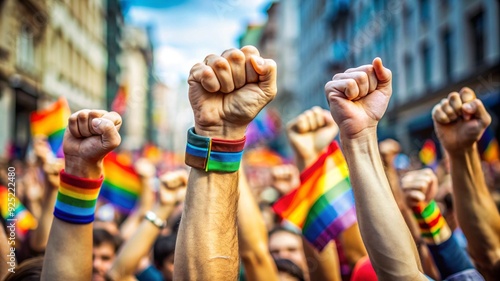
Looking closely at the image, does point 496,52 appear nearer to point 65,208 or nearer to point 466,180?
point 466,180

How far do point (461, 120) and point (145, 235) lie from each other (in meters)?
1.61

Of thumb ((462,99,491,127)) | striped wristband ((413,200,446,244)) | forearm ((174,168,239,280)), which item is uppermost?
thumb ((462,99,491,127))

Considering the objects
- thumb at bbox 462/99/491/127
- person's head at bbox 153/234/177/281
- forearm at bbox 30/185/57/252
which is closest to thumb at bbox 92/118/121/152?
forearm at bbox 30/185/57/252

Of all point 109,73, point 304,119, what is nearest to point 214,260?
point 304,119

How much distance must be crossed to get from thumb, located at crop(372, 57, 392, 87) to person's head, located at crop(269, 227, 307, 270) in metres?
2.47

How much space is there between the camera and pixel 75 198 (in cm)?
188

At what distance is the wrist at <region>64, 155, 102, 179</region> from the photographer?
6.11ft

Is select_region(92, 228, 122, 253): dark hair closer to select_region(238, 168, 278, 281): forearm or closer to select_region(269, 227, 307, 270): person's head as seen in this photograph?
select_region(269, 227, 307, 270): person's head

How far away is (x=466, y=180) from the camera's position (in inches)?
96.7

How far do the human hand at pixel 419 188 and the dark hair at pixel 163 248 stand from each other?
1.72 m

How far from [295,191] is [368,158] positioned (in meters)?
1.19

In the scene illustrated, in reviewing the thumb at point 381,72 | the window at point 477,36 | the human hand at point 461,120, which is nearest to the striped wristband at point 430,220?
the human hand at point 461,120

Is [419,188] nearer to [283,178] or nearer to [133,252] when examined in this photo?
[133,252]

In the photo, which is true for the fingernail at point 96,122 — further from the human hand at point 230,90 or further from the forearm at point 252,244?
the forearm at point 252,244
